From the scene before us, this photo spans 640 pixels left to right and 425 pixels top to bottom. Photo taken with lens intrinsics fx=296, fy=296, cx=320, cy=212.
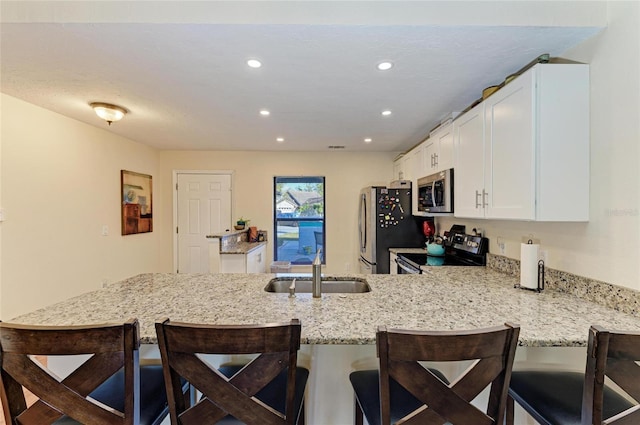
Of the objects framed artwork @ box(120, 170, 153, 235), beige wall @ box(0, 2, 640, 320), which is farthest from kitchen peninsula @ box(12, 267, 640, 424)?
framed artwork @ box(120, 170, 153, 235)

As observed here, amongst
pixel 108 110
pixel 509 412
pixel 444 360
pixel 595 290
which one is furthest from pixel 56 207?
pixel 595 290

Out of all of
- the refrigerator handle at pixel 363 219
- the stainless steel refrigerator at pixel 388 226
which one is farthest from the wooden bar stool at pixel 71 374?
the refrigerator handle at pixel 363 219

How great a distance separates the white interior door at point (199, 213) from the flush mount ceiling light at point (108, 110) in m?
2.22

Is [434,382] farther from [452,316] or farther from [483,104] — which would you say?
[483,104]

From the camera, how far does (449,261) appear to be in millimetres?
3004

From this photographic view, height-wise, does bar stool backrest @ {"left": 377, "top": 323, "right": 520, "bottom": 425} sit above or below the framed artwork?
below

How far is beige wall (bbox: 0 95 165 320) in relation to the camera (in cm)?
275

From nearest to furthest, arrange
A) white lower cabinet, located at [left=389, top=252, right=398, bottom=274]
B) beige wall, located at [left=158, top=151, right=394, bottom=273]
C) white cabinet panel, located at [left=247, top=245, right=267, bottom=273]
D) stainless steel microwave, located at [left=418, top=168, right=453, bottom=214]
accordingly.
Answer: stainless steel microwave, located at [left=418, top=168, right=453, bottom=214] < white lower cabinet, located at [left=389, top=252, right=398, bottom=274] < white cabinet panel, located at [left=247, top=245, right=267, bottom=273] < beige wall, located at [left=158, top=151, right=394, bottom=273]

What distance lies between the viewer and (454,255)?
328 cm

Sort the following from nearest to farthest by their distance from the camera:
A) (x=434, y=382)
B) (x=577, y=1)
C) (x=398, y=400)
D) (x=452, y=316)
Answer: (x=434, y=382), (x=398, y=400), (x=452, y=316), (x=577, y=1)

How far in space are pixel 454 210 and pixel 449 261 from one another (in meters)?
0.64

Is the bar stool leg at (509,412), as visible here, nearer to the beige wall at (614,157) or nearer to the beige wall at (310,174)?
the beige wall at (614,157)

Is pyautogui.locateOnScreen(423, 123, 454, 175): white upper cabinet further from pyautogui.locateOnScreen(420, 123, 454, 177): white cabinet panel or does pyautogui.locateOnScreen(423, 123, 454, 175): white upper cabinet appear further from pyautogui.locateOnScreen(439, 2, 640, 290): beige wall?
pyautogui.locateOnScreen(439, 2, 640, 290): beige wall

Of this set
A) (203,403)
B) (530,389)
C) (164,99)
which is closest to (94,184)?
(164,99)
